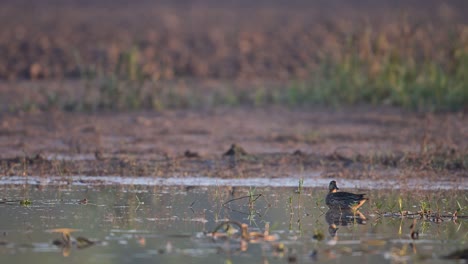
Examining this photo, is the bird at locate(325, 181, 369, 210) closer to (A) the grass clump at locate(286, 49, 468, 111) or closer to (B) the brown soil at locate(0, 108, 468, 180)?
(B) the brown soil at locate(0, 108, 468, 180)

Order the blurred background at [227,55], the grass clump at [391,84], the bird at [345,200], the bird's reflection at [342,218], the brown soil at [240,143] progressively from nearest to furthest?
the bird's reflection at [342,218] < the bird at [345,200] < the brown soil at [240,143] < the grass clump at [391,84] < the blurred background at [227,55]

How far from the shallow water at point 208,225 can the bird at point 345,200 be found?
76mm

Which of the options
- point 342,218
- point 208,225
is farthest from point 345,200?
Result: point 208,225

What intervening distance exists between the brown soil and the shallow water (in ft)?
3.07

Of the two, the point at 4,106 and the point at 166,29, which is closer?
the point at 4,106

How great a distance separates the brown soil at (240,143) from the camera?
1011 centimetres

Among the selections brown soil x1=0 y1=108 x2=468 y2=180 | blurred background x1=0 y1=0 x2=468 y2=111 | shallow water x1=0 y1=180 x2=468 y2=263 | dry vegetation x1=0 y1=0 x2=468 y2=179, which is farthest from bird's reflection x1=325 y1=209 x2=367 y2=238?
blurred background x1=0 y1=0 x2=468 y2=111

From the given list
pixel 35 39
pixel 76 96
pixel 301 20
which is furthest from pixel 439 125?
pixel 301 20

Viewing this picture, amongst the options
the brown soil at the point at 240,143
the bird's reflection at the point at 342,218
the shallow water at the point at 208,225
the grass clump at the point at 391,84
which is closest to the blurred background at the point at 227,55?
the grass clump at the point at 391,84

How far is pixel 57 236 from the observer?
7.06 metres

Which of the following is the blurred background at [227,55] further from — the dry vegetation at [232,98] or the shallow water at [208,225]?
the shallow water at [208,225]

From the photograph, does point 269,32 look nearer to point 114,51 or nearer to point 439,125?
point 114,51

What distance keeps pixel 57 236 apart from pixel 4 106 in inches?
300

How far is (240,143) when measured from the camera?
39.6 ft
